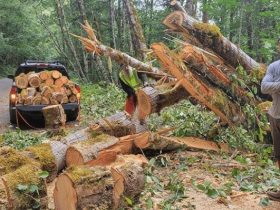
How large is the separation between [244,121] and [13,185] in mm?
5160

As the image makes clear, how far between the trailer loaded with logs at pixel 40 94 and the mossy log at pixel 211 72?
14.4ft

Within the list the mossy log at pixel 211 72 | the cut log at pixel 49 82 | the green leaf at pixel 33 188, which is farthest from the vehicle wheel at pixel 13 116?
the green leaf at pixel 33 188

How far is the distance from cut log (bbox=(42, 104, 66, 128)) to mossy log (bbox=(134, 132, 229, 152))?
4.22 meters

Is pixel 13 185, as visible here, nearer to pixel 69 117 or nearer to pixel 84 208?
pixel 84 208

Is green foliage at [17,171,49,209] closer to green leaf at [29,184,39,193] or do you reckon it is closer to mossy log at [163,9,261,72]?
green leaf at [29,184,39,193]

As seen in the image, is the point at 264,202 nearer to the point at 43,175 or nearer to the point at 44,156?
the point at 43,175

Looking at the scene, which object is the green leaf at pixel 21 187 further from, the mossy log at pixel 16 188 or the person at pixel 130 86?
the person at pixel 130 86

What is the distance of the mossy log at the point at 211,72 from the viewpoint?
26.3ft

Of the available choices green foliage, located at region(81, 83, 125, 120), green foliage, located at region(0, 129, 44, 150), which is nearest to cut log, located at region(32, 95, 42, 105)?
green foliage, located at region(81, 83, 125, 120)

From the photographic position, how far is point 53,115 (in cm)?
1083

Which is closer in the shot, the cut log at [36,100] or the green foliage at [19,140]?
the green foliage at [19,140]

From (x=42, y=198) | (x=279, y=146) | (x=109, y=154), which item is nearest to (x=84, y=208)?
(x=42, y=198)

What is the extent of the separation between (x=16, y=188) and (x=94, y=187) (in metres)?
0.94

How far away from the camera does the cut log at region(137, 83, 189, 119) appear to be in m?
7.93
